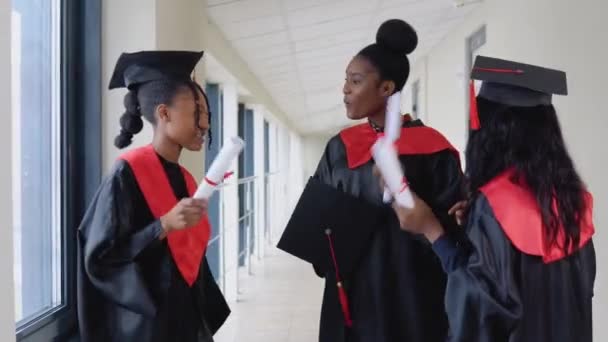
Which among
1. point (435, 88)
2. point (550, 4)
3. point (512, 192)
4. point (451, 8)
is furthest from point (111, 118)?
point (435, 88)

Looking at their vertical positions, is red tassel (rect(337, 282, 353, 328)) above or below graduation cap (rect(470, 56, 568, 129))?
A: below

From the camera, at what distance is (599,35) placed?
2.30m

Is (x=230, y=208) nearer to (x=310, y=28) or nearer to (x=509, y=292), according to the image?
(x=310, y=28)

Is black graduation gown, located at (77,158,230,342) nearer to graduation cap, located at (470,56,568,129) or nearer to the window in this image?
the window

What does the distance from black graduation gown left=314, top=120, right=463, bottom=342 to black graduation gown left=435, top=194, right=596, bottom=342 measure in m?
0.37

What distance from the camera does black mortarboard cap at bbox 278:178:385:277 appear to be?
1.58 m

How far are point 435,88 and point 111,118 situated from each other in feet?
14.7

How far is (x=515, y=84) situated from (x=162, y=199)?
2.88ft

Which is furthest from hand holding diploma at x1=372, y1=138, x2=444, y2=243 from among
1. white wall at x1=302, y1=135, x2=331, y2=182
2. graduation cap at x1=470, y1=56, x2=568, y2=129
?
white wall at x1=302, y1=135, x2=331, y2=182

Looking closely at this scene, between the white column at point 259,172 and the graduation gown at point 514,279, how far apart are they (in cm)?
554

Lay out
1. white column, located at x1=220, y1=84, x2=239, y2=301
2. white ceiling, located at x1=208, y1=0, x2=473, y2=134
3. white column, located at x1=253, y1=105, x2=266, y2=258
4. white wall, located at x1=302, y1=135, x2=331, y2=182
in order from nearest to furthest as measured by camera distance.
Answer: white ceiling, located at x1=208, y1=0, x2=473, y2=134 < white column, located at x1=220, y1=84, x2=239, y2=301 < white column, located at x1=253, y1=105, x2=266, y2=258 < white wall, located at x1=302, y1=135, x2=331, y2=182

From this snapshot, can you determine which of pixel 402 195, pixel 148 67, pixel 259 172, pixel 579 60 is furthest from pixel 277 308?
pixel 402 195

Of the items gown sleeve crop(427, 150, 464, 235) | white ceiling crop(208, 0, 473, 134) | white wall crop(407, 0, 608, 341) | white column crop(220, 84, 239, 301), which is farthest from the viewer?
white column crop(220, 84, 239, 301)

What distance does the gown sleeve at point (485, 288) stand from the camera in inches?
44.4
